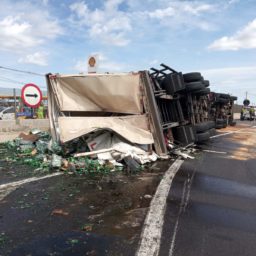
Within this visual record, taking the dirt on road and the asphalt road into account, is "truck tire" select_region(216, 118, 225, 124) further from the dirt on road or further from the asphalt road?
the dirt on road

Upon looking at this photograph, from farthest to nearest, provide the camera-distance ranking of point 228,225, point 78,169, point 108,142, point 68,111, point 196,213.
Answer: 1. point 68,111
2. point 108,142
3. point 78,169
4. point 196,213
5. point 228,225

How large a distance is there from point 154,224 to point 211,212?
1.00 meters

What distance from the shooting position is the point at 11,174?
653cm

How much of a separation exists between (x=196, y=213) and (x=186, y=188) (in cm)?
130

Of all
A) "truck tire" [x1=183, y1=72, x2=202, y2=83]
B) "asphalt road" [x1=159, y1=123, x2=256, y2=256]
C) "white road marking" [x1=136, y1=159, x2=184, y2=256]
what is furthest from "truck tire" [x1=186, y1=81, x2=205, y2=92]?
"white road marking" [x1=136, y1=159, x2=184, y2=256]

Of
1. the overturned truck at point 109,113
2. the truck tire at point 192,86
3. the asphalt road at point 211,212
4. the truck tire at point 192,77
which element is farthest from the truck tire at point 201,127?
the asphalt road at point 211,212

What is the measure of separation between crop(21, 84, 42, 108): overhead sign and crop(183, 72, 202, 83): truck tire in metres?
5.01

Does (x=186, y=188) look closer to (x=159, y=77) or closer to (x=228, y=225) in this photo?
(x=228, y=225)

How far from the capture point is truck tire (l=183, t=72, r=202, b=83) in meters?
10.8

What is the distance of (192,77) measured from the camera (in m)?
10.9

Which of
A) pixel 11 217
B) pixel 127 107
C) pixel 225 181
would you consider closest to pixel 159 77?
pixel 127 107

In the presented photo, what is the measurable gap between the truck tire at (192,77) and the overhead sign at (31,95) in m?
5.01

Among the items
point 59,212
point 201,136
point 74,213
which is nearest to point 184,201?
point 74,213

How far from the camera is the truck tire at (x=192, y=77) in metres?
10.8
